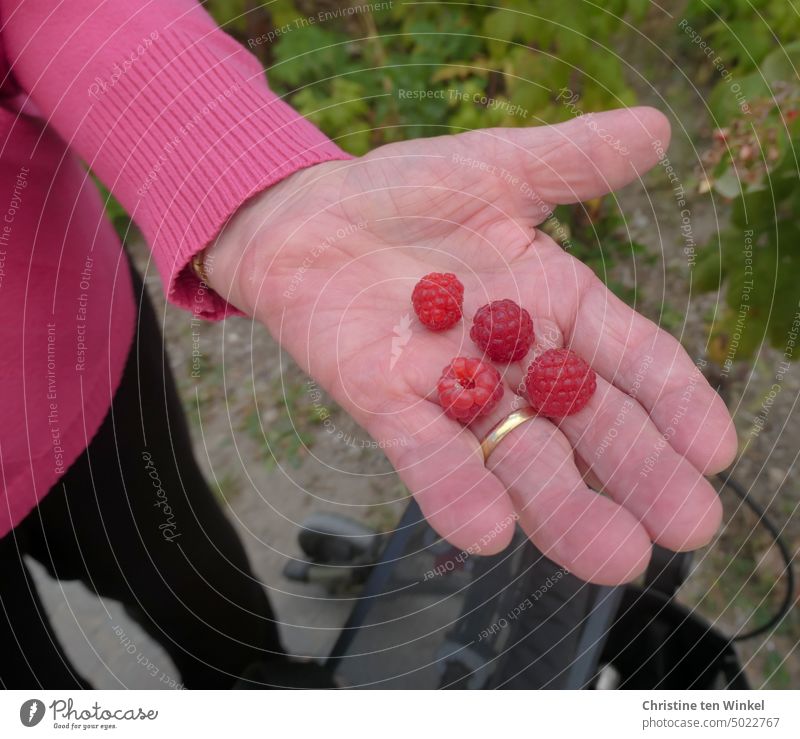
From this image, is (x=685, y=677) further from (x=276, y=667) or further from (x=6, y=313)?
(x=6, y=313)

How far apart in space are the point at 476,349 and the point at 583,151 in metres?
0.43

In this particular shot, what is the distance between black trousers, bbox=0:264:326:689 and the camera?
146cm

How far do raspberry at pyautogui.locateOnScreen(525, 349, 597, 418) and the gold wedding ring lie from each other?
3 centimetres

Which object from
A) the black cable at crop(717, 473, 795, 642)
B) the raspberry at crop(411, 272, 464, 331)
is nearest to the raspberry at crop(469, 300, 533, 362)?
the raspberry at crop(411, 272, 464, 331)

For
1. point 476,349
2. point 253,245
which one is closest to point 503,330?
point 476,349

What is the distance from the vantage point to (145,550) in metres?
1.60

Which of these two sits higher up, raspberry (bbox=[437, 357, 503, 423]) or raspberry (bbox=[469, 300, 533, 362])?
raspberry (bbox=[469, 300, 533, 362])

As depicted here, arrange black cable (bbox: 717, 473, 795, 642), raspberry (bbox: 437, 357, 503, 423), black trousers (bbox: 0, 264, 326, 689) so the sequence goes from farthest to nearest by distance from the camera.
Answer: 1. black cable (bbox: 717, 473, 795, 642)
2. black trousers (bbox: 0, 264, 326, 689)
3. raspberry (bbox: 437, 357, 503, 423)

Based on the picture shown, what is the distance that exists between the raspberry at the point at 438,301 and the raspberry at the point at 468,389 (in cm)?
9

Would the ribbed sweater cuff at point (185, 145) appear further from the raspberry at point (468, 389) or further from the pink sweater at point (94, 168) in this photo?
the raspberry at point (468, 389)

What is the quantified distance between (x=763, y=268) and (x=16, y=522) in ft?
5.40

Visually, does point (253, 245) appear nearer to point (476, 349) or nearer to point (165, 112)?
point (165, 112)

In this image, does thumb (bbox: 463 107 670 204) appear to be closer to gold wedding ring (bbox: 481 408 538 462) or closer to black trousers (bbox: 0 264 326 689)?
gold wedding ring (bbox: 481 408 538 462)

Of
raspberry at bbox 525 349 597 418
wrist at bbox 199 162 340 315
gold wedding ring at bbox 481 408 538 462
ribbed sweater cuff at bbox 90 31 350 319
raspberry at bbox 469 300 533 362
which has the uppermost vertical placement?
ribbed sweater cuff at bbox 90 31 350 319
